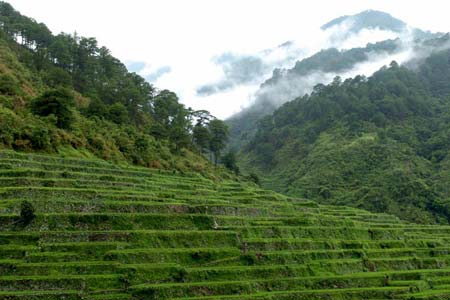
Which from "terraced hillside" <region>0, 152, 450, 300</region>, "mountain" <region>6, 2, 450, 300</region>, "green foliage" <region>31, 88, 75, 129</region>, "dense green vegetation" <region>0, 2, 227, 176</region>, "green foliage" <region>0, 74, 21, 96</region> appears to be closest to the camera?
"terraced hillside" <region>0, 152, 450, 300</region>

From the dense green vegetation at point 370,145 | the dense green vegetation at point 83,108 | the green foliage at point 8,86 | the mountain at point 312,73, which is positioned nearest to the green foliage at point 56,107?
the dense green vegetation at point 83,108

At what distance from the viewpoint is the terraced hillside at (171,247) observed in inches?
793

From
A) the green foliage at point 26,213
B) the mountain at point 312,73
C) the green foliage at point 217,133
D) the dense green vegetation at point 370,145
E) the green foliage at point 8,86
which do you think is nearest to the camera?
the green foliage at point 26,213

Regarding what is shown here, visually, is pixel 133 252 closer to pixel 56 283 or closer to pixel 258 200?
pixel 56 283

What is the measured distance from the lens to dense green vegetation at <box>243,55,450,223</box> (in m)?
72.5

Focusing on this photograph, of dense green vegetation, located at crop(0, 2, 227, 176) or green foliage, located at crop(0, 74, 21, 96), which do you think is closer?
dense green vegetation, located at crop(0, 2, 227, 176)

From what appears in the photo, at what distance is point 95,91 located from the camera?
62.6 m

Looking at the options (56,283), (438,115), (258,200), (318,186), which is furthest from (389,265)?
(438,115)

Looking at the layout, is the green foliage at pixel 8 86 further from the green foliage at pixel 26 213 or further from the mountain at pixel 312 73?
the mountain at pixel 312 73

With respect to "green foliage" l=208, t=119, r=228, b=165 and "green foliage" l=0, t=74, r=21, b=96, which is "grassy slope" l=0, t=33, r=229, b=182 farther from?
"green foliage" l=208, t=119, r=228, b=165

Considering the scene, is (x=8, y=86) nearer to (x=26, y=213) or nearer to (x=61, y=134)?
(x=61, y=134)

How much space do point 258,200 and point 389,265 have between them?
11660 millimetres

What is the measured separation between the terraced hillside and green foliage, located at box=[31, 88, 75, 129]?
6738 mm

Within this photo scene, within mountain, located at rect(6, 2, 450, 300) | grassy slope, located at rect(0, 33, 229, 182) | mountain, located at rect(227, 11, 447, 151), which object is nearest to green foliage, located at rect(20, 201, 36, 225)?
mountain, located at rect(6, 2, 450, 300)
